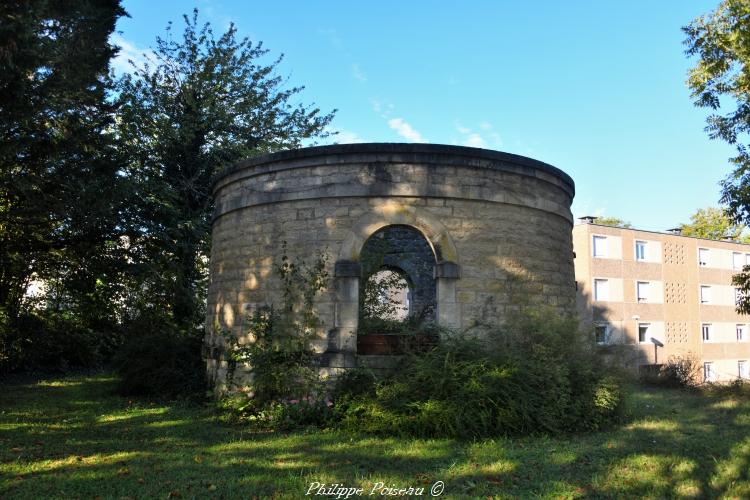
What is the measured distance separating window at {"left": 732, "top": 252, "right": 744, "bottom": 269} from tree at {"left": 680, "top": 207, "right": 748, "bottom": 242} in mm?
6365

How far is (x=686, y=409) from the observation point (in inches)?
374

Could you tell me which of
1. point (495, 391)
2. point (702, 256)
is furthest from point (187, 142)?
point (702, 256)

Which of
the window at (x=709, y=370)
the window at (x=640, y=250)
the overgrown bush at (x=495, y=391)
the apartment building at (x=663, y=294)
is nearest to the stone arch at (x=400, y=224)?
the overgrown bush at (x=495, y=391)

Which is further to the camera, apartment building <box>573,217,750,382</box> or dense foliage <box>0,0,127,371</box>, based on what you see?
apartment building <box>573,217,750,382</box>

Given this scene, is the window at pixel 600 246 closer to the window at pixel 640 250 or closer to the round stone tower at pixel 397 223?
the window at pixel 640 250

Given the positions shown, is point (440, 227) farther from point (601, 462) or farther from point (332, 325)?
point (601, 462)

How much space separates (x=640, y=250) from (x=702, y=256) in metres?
5.28

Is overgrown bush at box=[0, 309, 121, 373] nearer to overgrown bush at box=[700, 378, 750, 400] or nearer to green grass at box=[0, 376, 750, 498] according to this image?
green grass at box=[0, 376, 750, 498]

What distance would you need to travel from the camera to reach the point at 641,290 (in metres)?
29.6

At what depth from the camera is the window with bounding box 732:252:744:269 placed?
3344 cm

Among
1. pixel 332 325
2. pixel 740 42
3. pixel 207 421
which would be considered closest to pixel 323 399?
pixel 332 325

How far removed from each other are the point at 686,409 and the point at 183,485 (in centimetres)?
836

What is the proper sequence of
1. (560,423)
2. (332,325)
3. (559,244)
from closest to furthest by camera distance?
1. (560,423)
2. (332,325)
3. (559,244)

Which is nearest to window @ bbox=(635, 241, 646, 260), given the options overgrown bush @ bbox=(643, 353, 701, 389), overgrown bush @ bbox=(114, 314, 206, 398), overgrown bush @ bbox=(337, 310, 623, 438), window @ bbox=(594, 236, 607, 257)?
window @ bbox=(594, 236, 607, 257)
